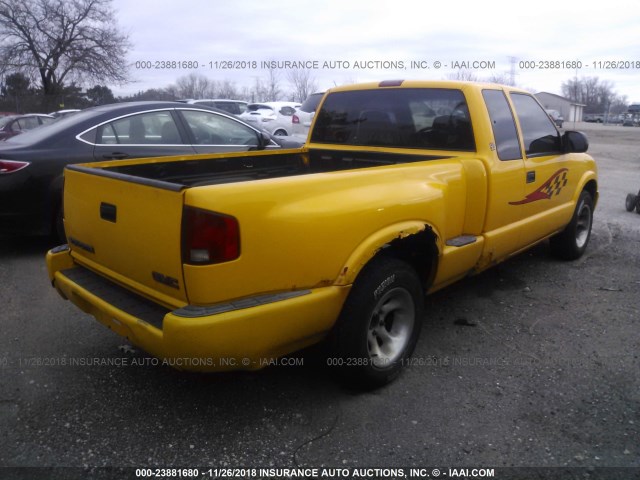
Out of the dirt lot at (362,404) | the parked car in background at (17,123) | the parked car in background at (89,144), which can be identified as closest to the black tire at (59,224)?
the parked car in background at (89,144)

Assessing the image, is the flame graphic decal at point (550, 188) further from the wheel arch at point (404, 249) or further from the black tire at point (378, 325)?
the black tire at point (378, 325)

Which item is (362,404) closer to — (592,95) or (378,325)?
(378,325)

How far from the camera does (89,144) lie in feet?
18.0

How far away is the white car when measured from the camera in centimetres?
1766

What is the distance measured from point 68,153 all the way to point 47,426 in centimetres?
337

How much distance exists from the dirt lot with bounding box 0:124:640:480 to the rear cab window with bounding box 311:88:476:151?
54.4 inches

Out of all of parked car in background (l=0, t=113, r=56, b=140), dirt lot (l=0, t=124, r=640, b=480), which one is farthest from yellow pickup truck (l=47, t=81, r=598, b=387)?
parked car in background (l=0, t=113, r=56, b=140)

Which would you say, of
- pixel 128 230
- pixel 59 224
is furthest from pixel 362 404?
pixel 59 224

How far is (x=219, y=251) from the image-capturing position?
2.33 meters

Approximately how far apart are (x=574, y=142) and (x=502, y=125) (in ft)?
3.50

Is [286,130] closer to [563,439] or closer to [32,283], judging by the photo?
[32,283]

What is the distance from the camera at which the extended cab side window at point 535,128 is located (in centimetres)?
438

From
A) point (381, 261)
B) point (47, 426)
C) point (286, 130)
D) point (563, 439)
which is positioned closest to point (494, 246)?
point (381, 261)

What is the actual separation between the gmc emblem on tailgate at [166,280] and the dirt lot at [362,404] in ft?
2.63
